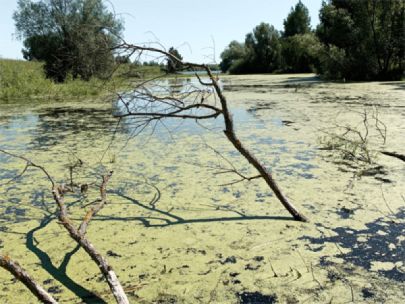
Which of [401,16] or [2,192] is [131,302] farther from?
[401,16]

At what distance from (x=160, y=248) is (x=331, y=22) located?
12.5 metres

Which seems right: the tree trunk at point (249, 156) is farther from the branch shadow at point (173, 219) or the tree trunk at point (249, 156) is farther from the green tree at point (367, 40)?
the green tree at point (367, 40)

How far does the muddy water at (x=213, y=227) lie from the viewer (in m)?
1.29

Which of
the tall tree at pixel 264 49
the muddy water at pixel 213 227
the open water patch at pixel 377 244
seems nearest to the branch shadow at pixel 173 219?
the muddy water at pixel 213 227

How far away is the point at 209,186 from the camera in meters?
Answer: 2.33

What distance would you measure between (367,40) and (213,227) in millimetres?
11582

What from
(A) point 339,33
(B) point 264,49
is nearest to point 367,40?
(A) point 339,33

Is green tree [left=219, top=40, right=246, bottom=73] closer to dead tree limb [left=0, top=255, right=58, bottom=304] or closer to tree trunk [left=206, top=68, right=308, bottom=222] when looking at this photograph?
tree trunk [left=206, top=68, right=308, bottom=222]

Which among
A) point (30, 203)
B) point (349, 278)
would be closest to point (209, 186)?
point (30, 203)

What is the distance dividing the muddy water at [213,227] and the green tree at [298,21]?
23.2 metres

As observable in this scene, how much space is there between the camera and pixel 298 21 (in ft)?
81.7

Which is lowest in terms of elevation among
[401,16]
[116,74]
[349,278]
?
[349,278]

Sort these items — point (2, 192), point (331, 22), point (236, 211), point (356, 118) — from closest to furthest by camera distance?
point (236, 211) < point (2, 192) < point (356, 118) < point (331, 22)

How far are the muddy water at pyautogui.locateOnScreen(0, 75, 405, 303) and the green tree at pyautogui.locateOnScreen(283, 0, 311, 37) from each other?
2319cm
